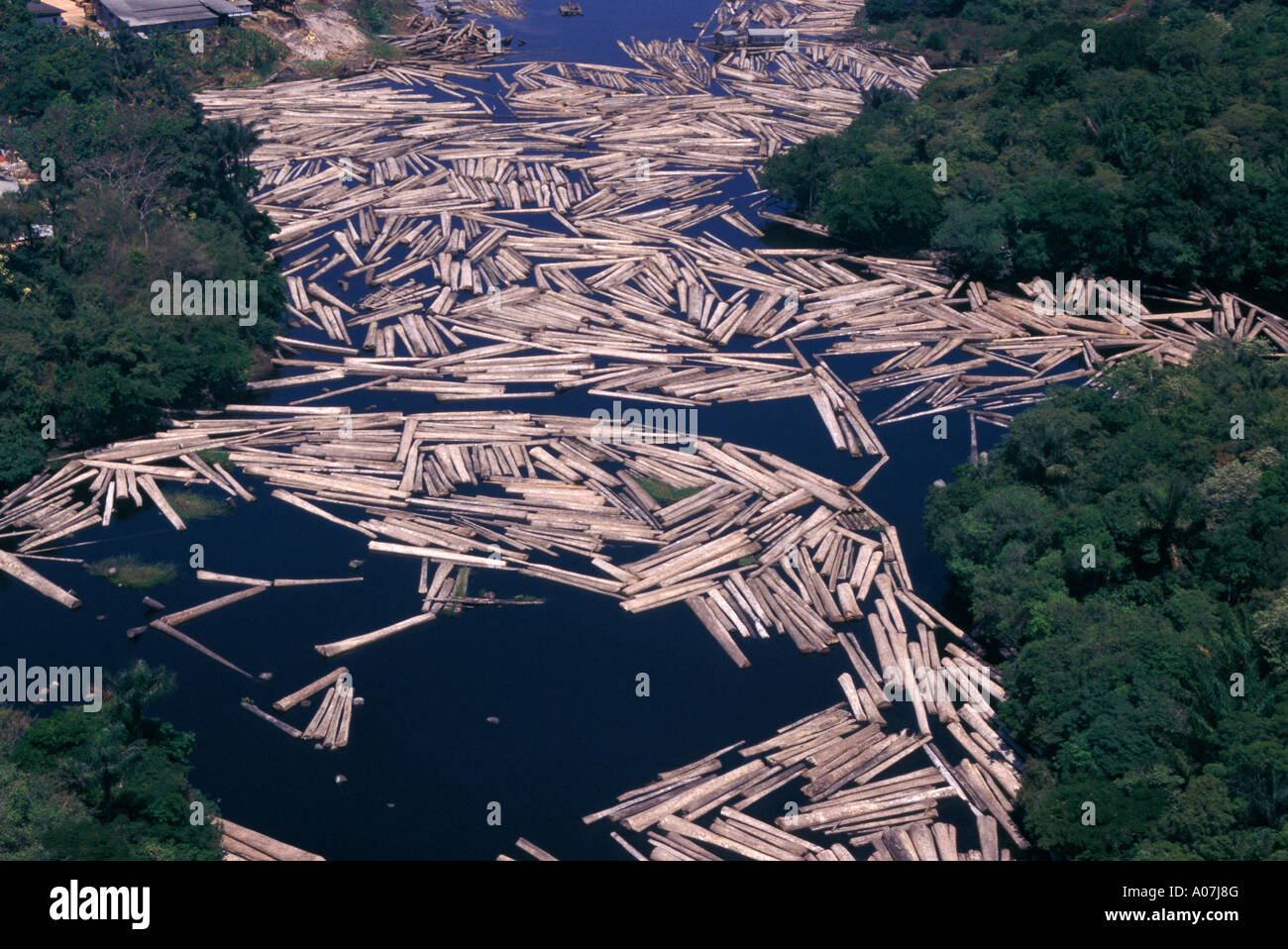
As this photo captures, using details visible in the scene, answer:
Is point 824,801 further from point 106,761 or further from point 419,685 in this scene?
point 106,761

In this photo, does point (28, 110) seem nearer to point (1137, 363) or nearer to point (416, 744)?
point (416, 744)

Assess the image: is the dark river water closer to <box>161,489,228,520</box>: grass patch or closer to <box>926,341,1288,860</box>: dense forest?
<box>161,489,228,520</box>: grass patch

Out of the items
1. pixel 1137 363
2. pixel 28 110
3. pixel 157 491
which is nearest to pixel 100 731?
pixel 157 491

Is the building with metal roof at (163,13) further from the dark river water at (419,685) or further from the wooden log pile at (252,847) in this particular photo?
the wooden log pile at (252,847)

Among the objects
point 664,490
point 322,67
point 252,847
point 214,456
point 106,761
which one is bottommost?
point 252,847

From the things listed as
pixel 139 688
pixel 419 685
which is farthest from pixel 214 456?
pixel 139 688

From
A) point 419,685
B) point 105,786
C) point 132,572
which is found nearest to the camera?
point 105,786

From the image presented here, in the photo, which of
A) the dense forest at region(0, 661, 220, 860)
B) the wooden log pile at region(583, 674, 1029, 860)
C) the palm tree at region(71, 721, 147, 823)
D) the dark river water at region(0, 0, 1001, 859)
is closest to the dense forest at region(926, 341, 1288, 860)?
the wooden log pile at region(583, 674, 1029, 860)
